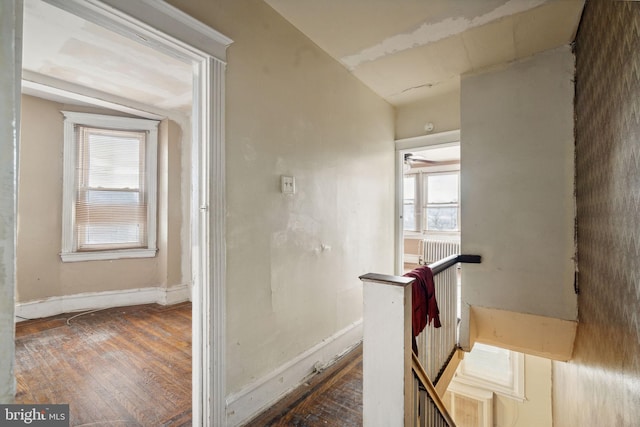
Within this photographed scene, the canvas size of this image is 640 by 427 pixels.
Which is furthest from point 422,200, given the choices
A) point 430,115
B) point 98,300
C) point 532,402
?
point 98,300

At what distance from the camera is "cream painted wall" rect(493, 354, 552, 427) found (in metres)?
4.10

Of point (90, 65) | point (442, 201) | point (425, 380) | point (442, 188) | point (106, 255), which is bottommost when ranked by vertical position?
point (425, 380)

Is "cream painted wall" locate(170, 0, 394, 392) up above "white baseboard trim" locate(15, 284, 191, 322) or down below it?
above

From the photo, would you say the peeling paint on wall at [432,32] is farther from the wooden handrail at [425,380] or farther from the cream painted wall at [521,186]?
the wooden handrail at [425,380]

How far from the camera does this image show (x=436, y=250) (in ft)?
22.2

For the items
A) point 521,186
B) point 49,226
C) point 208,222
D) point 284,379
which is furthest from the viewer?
point 49,226

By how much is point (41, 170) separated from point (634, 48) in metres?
5.03

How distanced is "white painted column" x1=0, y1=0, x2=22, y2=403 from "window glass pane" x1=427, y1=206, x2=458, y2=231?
286 inches

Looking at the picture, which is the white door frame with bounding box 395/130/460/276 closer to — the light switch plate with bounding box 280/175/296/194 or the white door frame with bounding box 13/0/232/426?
the light switch plate with bounding box 280/175/296/194

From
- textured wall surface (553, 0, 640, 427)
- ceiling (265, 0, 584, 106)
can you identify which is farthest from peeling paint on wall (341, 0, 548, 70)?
textured wall surface (553, 0, 640, 427)

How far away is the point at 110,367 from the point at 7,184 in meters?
2.40

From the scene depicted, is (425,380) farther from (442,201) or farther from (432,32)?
(442,201)

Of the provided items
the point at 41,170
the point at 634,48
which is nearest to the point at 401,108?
the point at 634,48

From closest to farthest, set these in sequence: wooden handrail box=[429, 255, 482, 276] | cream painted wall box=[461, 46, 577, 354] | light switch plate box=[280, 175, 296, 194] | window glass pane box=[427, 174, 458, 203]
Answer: wooden handrail box=[429, 255, 482, 276]
light switch plate box=[280, 175, 296, 194]
cream painted wall box=[461, 46, 577, 354]
window glass pane box=[427, 174, 458, 203]
